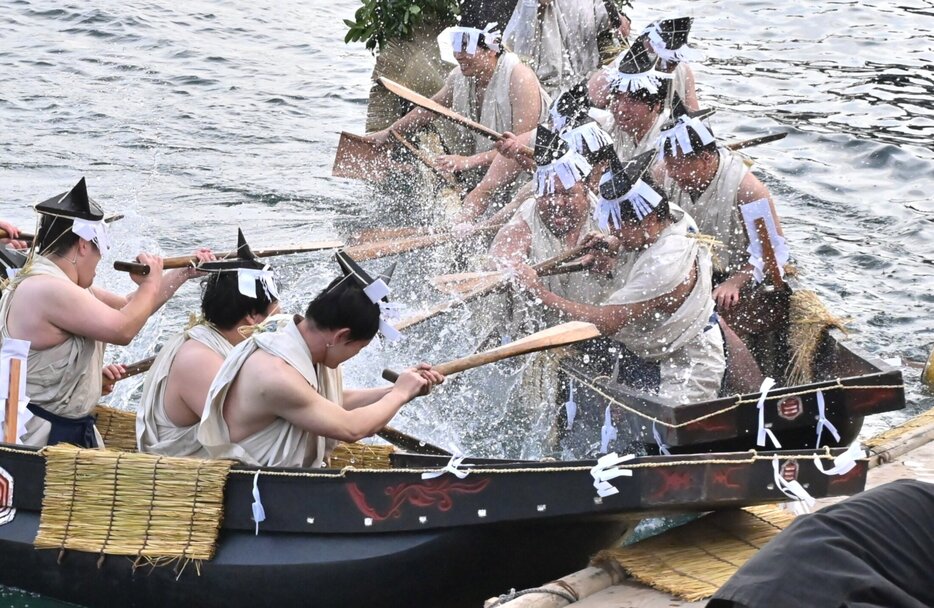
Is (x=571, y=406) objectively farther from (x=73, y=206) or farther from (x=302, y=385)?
(x=73, y=206)

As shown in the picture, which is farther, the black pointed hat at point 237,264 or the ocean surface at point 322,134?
the ocean surface at point 322,134

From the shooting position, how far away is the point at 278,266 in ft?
33.6

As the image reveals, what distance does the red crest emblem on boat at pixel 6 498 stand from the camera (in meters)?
5.55

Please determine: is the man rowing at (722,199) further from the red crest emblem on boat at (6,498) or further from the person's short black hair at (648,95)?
the red crest emblem on boat at (6,498)

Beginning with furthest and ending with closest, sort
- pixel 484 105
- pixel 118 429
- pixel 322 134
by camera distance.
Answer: pixel 322 134 < pixel 484 105 < pixel 118 429

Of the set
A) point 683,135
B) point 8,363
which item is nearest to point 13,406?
point 8,363

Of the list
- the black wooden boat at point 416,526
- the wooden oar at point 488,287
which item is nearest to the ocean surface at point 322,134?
the wooden oar at point 488,287

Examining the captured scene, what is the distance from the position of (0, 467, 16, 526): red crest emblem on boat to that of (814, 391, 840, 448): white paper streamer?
346 centimetres

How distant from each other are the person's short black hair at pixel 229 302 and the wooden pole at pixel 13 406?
0.92 metres

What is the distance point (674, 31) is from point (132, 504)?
4576 millimetres

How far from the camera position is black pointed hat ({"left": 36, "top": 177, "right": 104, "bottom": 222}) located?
5.65 meters

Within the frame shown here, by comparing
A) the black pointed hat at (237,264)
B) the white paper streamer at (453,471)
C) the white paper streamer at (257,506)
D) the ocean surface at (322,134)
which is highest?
the black pointed hat at (237,264)

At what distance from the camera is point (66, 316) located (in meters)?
5.60

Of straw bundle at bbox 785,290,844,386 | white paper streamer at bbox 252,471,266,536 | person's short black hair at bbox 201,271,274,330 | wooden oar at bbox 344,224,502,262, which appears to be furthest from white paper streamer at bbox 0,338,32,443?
straw bundle at bbox 785,290,844,386
